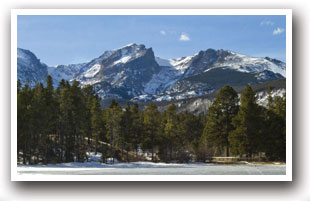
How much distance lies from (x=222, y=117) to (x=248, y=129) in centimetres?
482

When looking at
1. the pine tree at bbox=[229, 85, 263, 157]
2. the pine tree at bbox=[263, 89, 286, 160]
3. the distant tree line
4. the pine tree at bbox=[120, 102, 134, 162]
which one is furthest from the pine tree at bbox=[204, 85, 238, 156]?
the pine tree at bbox=[120, 102, 134, 162]

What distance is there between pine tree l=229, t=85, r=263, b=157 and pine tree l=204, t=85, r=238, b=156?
3.50 metres

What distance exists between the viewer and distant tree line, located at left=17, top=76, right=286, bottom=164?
2706cm

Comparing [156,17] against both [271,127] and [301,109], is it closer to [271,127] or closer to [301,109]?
[301,109]

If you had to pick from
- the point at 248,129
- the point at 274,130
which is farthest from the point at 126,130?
the point at 274,130

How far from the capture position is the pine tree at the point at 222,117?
1465 inches

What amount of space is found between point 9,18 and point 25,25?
0.83 metres

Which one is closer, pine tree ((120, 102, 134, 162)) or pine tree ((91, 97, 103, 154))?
pine tree ((120, 102, 134, 162))

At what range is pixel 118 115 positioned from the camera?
37.8 meters

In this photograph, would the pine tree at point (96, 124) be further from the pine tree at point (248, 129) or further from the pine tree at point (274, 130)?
the pine tree at point (274, 130)

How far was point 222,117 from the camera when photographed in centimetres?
3750

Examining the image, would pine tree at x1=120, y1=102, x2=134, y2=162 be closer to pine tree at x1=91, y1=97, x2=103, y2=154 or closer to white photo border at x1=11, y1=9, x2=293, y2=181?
pine tree at x1=91, y1=97, x2=103, y2=154

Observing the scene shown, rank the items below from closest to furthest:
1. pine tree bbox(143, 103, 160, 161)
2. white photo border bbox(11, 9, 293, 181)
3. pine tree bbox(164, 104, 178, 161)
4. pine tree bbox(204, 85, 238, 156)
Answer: white photo border bbox(11, 9, 293, 181) → pine tree bbox(204, 85, 238, 156) → pine tree bbox(143, 103, 160, 161) → pine tree bbox(164, 104, 178, 161)
